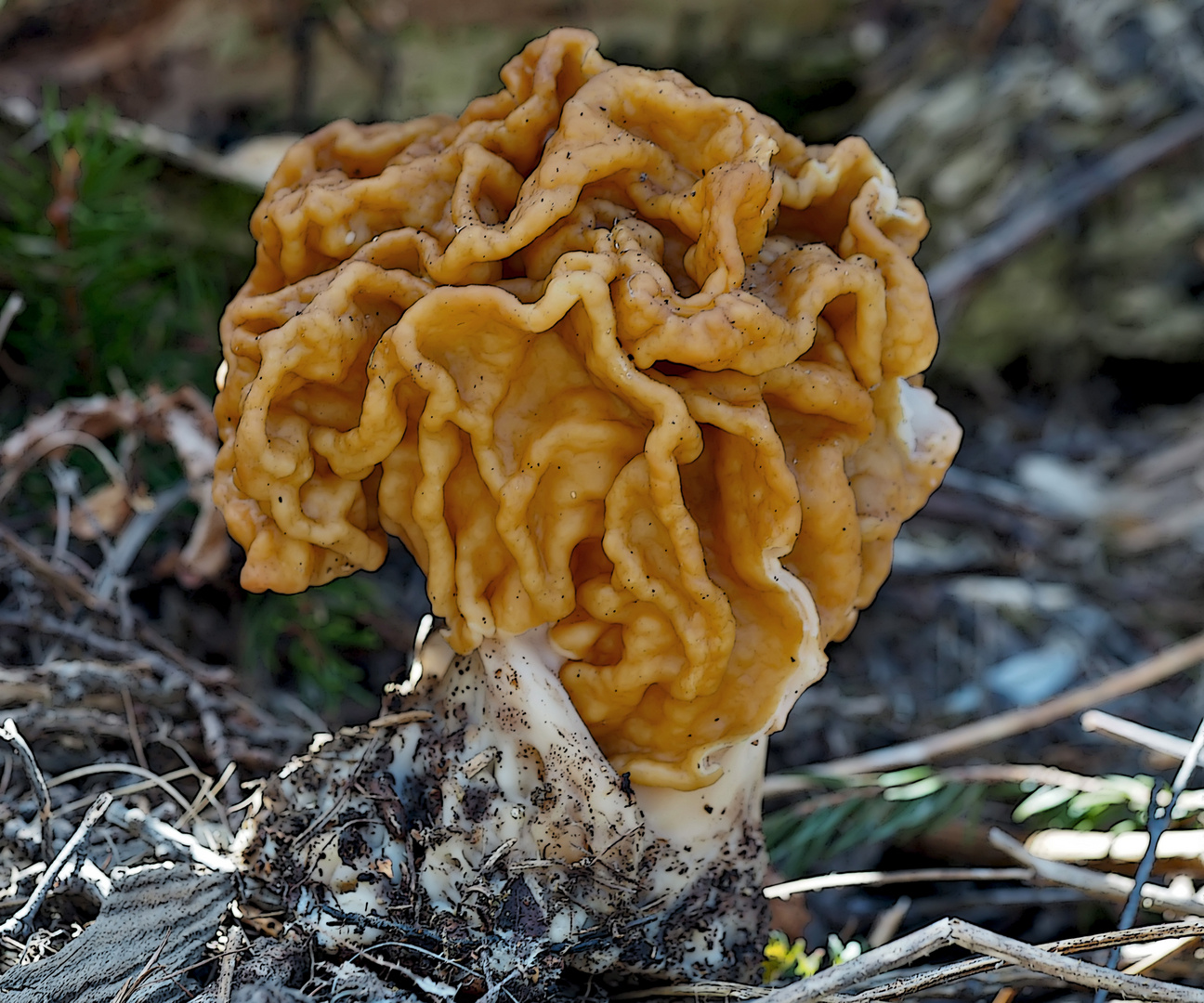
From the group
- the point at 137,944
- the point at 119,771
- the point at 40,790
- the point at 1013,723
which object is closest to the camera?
the point at 137,944

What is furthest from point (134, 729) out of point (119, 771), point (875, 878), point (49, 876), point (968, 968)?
point (968, 968)

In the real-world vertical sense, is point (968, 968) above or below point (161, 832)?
above

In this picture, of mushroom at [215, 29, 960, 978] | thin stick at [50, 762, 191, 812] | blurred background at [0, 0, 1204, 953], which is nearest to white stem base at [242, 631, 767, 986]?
mushroom at [215, 29, 960, 978]

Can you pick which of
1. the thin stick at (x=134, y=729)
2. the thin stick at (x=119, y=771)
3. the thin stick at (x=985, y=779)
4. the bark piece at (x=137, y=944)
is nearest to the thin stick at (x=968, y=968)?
the thin stick at (x=985, y=779)

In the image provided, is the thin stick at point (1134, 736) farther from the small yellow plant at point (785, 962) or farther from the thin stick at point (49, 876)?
the thin stick at point (49, 876)

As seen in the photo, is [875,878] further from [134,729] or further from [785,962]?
[134,729]

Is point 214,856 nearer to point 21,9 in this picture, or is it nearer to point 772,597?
point 772,597
